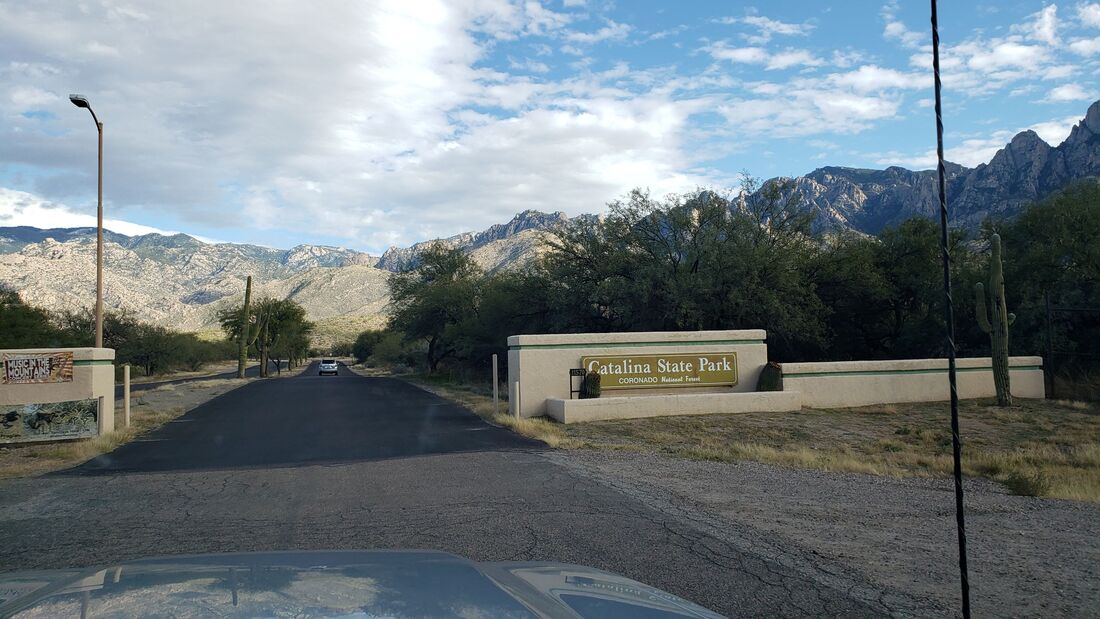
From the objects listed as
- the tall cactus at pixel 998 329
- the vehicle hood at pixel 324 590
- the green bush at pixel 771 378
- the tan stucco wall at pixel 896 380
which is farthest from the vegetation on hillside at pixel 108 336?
the vehicle hood at pixel 324 590

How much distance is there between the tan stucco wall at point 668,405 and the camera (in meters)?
21.0


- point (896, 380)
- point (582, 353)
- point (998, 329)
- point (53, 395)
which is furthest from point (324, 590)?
point (998, 329)

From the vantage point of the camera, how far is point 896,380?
26.3m

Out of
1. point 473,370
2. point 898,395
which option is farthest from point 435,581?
point 473,370

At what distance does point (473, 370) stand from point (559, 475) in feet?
115

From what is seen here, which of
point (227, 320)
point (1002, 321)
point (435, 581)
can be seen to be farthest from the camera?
point (227, 320)

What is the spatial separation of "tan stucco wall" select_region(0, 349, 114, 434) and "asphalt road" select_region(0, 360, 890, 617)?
2.66m

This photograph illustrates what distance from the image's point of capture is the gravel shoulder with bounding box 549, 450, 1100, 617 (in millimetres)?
6098

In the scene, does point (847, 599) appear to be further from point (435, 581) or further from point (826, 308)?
point (826, 308)

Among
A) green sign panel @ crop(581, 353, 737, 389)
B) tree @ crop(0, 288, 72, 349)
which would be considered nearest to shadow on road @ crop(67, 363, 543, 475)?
green sign panel @ crop(581, 353, 737, 389)

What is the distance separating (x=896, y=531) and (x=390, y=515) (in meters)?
5.56

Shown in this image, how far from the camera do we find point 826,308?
3297 cm

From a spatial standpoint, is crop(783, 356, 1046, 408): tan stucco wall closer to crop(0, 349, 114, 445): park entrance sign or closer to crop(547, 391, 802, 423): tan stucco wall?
crop(547, 391, 802, 423): tan stucco wall

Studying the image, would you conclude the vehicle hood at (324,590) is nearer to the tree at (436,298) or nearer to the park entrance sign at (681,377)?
the park entrance sign at (681,377)
